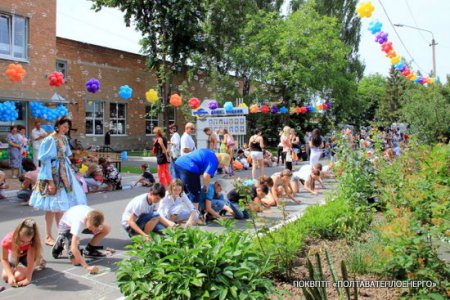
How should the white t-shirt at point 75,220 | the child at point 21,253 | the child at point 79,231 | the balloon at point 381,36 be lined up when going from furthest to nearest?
1. the balloon at point 381,36
2. the white t-shirt at point 75,220
3. the child at point 79,231
4. the child at point 21,253

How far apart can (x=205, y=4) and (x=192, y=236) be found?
26831mm

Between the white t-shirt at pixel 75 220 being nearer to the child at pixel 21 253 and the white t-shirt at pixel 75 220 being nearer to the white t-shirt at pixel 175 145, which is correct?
the child at pixel 21 253

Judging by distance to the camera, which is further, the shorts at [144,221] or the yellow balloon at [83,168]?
the yellow balloon at [83,168]

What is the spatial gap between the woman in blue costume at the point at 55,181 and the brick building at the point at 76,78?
10.4 m

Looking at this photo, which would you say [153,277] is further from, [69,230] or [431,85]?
[431,85]

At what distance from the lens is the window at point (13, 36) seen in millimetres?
15633

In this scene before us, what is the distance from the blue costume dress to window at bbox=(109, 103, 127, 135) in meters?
23.0

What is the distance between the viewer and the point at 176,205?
22.5 feet

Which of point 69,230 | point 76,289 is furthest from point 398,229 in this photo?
point 69,230

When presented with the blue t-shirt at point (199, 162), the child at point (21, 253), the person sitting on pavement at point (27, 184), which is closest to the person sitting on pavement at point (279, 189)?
the blue t-shirt at point (199, 162)

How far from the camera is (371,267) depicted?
436 cm

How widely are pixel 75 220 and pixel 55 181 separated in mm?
963

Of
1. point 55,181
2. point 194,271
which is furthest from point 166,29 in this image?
point 194,271

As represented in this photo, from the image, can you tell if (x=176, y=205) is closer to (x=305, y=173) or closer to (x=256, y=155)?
(x=305, y=173)
